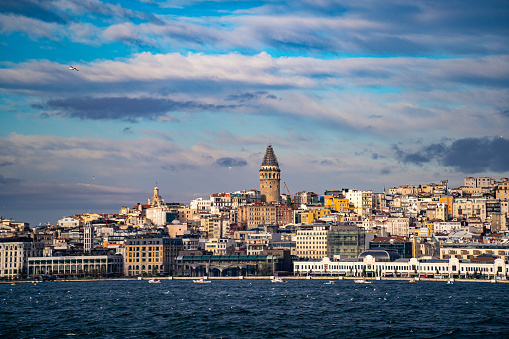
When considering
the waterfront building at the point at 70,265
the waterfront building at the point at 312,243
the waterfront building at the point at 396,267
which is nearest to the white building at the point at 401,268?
the waterfront building at the point at 396,267

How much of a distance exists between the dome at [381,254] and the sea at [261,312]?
2582cm

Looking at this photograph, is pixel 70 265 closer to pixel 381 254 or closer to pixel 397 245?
pixel 381 254

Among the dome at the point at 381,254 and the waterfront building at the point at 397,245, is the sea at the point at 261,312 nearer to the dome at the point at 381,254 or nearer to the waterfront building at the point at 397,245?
the dome at the point at 381,254

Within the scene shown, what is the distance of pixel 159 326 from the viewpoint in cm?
7725

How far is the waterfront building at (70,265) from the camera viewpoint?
170500 millimetres

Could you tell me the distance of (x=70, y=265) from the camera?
172 metres

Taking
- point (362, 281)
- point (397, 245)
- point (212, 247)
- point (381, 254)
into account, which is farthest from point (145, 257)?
point (397, 245)

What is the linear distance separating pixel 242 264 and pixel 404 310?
8131 centimetres

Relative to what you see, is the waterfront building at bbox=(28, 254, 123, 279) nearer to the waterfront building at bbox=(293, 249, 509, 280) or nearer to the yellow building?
the yellow building

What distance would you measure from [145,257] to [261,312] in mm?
86277

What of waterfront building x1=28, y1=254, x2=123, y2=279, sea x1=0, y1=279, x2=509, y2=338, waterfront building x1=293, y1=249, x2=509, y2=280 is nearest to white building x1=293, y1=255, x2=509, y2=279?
waterfront building x1=293, y1=249, x2=509, y2=280

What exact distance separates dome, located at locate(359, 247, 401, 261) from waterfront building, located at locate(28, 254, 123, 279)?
1795 inches

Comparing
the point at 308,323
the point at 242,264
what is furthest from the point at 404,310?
the point at 242,264

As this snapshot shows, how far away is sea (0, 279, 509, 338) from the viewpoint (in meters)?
73.1
